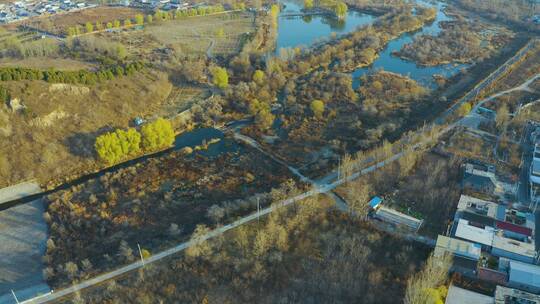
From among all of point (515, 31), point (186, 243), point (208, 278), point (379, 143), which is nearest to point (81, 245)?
point (186, 243)

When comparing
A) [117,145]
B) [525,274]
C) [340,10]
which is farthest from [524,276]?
[340,10]

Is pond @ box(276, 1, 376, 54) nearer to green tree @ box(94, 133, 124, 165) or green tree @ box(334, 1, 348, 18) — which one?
green tree @ box(334, 1, 348, 18)

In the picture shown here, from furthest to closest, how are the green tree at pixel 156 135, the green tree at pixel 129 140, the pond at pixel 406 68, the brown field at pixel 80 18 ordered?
the brown field at pixel 80 18 → the pond at pixel 406 68 → the green tree at pixel 156 135 → the green tree at pixel 129 140

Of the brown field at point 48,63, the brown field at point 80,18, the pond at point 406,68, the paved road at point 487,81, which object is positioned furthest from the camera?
the brown field at point 80,18

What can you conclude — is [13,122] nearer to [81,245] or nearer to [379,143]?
[81,245]

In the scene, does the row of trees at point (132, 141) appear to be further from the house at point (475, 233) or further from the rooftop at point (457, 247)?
the house at point (475, 233)

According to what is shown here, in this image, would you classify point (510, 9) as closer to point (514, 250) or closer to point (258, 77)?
point (258, 77)

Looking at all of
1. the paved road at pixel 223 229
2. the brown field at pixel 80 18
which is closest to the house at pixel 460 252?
the paved road at pixel 223 229
